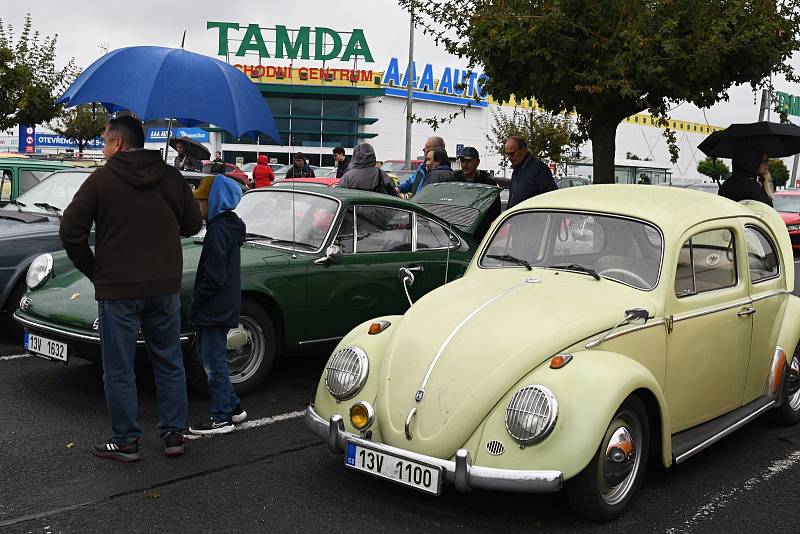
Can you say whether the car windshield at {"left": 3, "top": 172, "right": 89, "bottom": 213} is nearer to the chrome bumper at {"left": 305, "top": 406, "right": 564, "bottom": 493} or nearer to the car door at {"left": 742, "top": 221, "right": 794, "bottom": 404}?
the chrome bumper at {"left": 305, "top": 406, "right": 564, "bottom": 493}

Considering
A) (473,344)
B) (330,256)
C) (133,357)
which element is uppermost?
(330,256)

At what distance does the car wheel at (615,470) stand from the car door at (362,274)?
303 centimetres

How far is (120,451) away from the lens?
16.1 ft

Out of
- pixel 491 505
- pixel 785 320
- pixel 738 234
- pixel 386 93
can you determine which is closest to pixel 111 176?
pixel 491 505

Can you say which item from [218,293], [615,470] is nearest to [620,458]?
[615,470]

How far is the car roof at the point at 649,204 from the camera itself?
5137 mm

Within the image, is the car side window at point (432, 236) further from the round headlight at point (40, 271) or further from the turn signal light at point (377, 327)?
the round headlight at point (40, 271)

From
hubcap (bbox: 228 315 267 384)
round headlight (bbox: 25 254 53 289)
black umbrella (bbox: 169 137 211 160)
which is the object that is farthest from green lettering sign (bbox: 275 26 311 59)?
hubcap (bbox: 228 315 267 384)

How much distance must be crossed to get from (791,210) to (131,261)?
63.0 feet

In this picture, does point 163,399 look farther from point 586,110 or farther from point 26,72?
point 26,72

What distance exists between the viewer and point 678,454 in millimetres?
4520

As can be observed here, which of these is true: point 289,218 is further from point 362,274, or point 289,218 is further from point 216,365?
point 216,365

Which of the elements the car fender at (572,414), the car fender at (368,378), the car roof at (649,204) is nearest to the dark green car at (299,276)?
the car fender at (368,378)

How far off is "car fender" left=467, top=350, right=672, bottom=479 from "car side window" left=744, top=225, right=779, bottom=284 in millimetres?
1878
